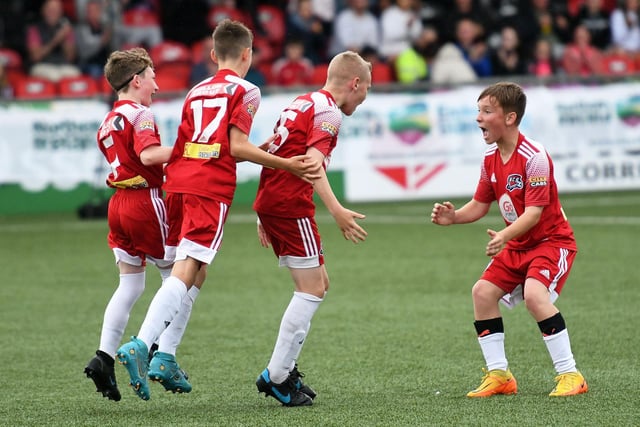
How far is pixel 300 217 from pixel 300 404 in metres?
0.93

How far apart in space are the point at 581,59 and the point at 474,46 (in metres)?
1.72

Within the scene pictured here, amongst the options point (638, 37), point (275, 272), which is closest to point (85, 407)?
point (275, 272)

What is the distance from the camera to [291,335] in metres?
5.88

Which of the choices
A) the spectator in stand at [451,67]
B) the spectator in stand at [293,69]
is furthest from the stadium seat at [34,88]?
the spectator in stand at [451,67]

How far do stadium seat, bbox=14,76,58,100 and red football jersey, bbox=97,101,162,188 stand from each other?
34.6ft

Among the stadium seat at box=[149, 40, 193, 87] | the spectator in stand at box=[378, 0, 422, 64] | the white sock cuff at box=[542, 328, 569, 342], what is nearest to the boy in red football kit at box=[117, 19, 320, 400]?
the white sock cuff at box=[542, 328, 569, 342]

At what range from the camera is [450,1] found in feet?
69.8

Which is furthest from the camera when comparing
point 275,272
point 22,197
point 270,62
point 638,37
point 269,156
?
point 638,37

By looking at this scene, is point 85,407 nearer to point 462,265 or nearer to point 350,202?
point 462,265

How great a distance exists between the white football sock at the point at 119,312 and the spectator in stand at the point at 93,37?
12.0 m

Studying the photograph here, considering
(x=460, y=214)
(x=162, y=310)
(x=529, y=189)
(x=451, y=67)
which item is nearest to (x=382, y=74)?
(x=451, y=67)

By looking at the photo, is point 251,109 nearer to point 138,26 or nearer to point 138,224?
point 138,224

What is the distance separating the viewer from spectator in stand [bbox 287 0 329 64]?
1908 centimetres

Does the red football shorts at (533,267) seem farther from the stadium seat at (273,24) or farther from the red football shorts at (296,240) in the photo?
the stadium seat at (273,24)
